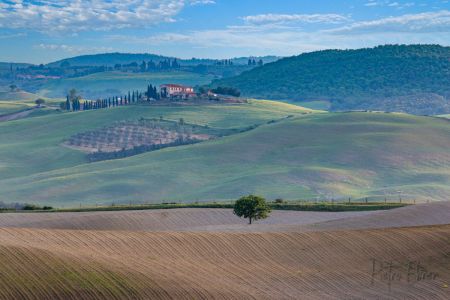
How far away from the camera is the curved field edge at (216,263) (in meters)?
43.2

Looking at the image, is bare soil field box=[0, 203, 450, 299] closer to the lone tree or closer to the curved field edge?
the curved field edge

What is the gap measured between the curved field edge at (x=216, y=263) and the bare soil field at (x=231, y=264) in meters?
0.06

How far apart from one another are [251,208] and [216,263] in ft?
79.1

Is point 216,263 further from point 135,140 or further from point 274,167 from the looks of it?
point 135,140

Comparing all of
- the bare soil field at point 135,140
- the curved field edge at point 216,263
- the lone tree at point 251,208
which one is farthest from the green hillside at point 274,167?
the curved field edge at point 216,263

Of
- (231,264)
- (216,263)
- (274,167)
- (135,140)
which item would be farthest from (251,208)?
(135,140)

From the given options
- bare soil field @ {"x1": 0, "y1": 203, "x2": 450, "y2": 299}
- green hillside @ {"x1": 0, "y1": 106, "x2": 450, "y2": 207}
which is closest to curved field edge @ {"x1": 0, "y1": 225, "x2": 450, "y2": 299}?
bare soil field @ {"x1": 0, "y1": 203, "x2": 450, "y2": 299}

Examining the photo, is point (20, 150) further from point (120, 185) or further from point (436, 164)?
point (436, 164)

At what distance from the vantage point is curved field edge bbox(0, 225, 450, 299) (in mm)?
43216

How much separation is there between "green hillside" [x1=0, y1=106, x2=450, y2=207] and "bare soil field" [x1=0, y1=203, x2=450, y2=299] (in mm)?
53518

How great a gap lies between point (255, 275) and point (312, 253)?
6607mm

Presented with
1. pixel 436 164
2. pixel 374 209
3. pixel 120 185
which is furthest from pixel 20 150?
pixel 374 209

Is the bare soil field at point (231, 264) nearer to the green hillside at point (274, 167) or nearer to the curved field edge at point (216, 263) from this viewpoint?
the curved field edge at point (216, 263)

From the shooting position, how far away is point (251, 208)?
7494 cm
